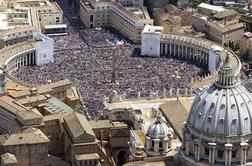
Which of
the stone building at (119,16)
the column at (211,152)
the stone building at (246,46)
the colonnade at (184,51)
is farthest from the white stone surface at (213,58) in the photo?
the column at (211,152)

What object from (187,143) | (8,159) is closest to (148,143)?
(187,143)

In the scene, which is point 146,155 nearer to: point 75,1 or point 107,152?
point 107,152

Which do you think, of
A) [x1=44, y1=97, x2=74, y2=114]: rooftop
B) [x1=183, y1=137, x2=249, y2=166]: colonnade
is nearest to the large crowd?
[x1=44, y1=97, x2=74, y2=114]: rooftop

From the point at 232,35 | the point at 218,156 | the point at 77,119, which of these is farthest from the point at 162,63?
the point at 218,156

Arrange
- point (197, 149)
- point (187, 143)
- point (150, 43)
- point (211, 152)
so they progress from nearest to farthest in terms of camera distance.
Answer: point (211, 152)
point (197, 149)
point (187, 143)
point (150, 43)

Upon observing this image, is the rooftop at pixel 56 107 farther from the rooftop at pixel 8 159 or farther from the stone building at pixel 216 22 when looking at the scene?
the stone building at pixel 216 22

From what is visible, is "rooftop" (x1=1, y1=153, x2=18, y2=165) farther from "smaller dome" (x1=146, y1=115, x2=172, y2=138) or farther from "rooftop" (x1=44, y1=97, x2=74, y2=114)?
"smaller dome" (x1=146, y1=115, x2=172, y2=138)

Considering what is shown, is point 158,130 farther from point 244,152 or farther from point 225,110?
point 244,152
